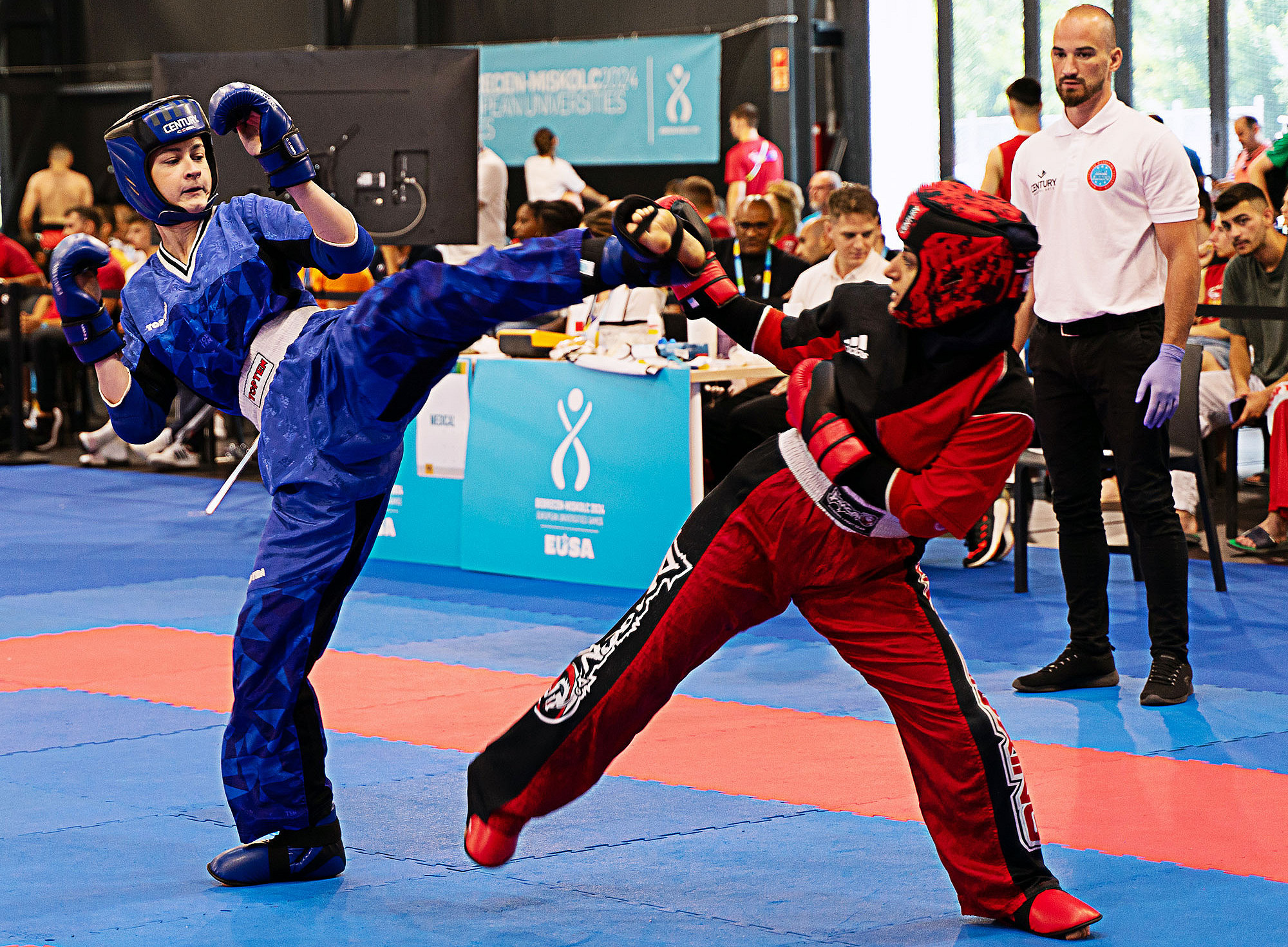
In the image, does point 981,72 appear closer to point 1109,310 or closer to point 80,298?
point 1109,310

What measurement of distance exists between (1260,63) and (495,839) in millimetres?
11500

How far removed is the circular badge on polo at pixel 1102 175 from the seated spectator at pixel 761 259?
3658 mm

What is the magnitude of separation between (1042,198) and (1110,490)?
3.92 m

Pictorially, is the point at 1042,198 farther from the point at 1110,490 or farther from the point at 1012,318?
the point at 1110,490

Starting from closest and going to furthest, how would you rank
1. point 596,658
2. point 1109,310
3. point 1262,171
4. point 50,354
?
1. point 596,658
2. point 1109,310
3. point 1262,171
4. point 50,354

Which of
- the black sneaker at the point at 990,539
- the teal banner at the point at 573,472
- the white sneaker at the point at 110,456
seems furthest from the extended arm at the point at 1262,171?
the white sneaker at the point at 110,456

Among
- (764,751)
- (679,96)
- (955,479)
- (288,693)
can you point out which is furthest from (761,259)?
(679,96)

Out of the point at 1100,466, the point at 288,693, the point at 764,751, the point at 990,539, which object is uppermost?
the point at 1100,466

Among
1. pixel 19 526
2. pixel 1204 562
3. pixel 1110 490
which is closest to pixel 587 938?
pixel 1204 562

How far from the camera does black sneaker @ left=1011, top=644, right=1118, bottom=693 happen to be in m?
5.00

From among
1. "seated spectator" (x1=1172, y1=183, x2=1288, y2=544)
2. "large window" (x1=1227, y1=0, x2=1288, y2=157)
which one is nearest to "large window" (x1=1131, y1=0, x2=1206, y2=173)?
"large window" (x1=1227, y1=0, x2=1288, y2=157)

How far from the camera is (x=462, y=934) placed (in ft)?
9.93

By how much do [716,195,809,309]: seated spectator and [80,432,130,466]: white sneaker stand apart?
5341 millimetres

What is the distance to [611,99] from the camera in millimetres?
14852
